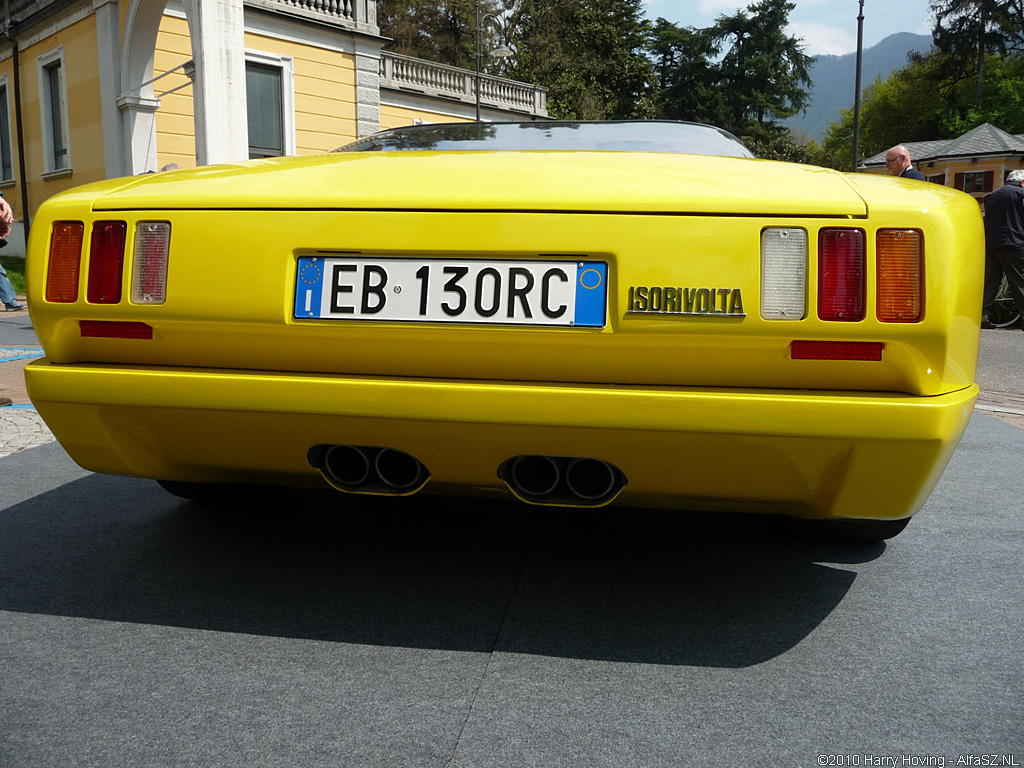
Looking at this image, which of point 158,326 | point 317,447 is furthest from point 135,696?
point 158,326

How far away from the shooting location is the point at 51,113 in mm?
17906

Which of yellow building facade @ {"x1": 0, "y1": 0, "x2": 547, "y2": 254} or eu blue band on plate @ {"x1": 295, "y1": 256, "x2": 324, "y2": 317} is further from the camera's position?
yellow building facade @ {"x1": 0, "y1": 0, "x2": 547, "y2": 254}

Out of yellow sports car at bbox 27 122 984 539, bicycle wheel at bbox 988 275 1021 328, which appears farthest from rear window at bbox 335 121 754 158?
bicycle wheel at bbox 988 275 1021 328

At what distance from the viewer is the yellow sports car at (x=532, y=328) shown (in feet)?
6.03

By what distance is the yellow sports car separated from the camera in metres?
1.84

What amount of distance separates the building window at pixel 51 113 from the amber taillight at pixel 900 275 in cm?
1825

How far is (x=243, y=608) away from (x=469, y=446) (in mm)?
752

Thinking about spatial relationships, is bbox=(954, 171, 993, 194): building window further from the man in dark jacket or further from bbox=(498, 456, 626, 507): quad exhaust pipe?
bbox=(498, 456, 626, 507): quad exhaust pipe

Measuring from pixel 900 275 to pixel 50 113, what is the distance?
1938cm

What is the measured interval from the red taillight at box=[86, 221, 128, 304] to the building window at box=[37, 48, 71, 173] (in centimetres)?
1727

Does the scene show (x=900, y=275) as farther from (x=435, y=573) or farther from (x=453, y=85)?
(x=453, y=85)

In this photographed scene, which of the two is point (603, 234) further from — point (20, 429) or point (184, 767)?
point (20, 429)

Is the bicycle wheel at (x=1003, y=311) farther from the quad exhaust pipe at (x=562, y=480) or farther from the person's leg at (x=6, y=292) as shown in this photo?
the person's leg at (x=6, y=292)

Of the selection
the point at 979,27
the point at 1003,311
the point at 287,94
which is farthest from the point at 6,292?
the point at 979,27
